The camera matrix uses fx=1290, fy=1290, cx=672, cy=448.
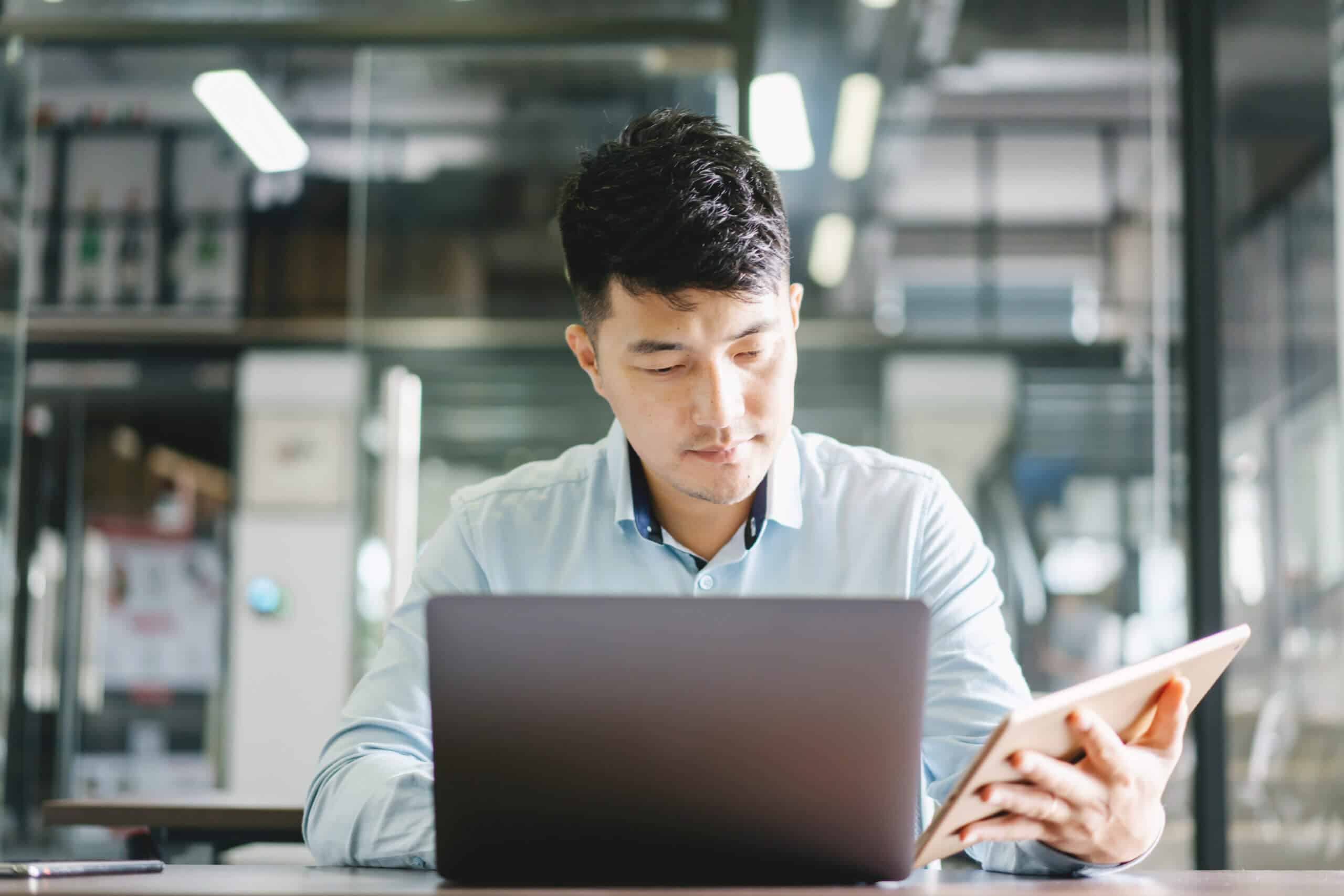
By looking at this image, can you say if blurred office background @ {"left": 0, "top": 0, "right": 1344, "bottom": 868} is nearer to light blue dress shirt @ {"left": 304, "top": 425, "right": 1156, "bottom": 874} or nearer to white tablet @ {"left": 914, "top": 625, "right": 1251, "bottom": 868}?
light blue dress shirt @ {"left": 304, "top": 425, "right": 1156, "bottom": 874}

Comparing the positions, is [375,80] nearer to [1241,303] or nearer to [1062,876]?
[1241,303]

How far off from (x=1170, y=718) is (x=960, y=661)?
13.2 inches

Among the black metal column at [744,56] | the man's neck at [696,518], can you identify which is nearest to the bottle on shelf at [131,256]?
the black metal column at [744,56]

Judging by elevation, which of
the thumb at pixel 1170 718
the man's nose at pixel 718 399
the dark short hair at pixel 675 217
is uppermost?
the dark short hair at pixel 675 217

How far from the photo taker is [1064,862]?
1077 millimetres

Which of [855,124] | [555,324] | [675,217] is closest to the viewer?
[675,217]

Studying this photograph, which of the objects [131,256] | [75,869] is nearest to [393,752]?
[75,869]

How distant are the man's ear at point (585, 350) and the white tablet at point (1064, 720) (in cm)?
68

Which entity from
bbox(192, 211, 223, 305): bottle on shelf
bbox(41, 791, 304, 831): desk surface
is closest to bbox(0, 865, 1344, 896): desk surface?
bbox(41, 791, 304, 831): desk surface

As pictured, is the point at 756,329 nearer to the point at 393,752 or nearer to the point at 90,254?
the point at 393,752

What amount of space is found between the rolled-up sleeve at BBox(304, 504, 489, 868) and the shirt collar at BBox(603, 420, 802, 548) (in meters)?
0.19

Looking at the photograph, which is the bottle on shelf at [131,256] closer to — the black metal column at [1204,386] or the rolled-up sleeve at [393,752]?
the black metal column at [1204,386]

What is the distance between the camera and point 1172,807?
3000mm

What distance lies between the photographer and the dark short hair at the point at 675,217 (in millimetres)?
1273
